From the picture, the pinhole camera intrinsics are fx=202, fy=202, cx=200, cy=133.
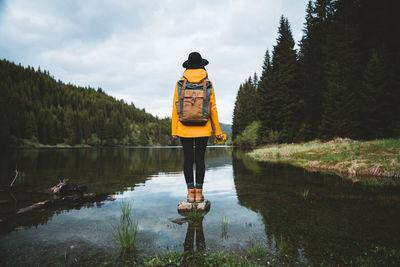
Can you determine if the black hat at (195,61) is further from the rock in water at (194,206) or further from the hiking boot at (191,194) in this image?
the rock in water at (194,206)

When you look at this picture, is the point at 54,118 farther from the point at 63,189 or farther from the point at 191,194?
the point at 191,194

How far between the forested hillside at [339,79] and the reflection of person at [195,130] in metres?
19.7

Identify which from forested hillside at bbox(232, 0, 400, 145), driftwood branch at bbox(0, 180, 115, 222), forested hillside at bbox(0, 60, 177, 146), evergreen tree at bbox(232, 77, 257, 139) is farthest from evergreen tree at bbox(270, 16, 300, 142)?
forested hillside at bbox(0, 60, 177, 146)

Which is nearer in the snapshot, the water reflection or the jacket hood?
the water reflection

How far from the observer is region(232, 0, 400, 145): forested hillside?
60.0ft

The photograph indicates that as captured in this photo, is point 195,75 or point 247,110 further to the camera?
point 247,110

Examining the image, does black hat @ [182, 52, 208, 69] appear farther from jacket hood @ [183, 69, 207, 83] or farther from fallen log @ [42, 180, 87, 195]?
fallen log @ [42, 180, 87, 195]

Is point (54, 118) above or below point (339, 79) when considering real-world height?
above

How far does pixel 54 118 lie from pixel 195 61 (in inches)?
4487

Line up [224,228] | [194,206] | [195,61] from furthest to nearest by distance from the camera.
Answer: [195,61] < [194,206] < [224,228]

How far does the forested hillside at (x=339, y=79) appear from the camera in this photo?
18297mm

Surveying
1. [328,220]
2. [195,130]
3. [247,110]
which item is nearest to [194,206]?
[195,130]

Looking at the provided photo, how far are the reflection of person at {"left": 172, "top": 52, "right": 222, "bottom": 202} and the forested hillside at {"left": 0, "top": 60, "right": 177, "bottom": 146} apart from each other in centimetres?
5747

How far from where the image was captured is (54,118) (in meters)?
95.0
